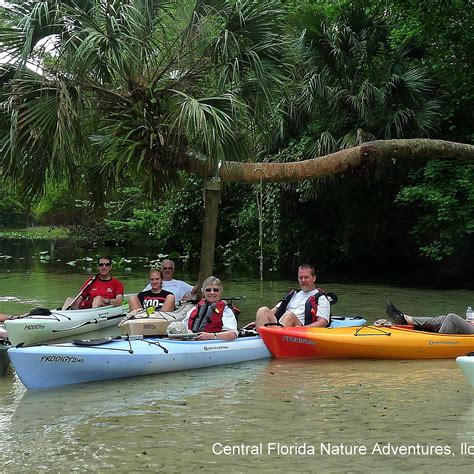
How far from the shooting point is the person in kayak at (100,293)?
1003 centimetres

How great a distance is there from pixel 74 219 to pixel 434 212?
2366 centimetres

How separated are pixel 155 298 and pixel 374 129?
8.04 metres

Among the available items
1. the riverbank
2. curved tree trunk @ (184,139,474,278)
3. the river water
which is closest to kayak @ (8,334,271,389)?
the river water

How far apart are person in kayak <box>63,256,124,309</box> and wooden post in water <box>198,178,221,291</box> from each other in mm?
1361

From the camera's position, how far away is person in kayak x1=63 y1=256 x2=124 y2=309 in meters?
10.0

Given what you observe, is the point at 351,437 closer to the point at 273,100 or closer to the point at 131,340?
the point at 131,340

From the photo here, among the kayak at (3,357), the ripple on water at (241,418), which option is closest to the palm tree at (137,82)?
the kayak at (3,357)

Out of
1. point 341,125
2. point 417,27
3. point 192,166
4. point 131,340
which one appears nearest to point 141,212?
point 341,125

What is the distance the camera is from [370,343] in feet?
26.3

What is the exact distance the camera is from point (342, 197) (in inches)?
717

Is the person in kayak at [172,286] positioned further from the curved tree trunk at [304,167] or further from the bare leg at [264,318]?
the bare leg at [264,318]

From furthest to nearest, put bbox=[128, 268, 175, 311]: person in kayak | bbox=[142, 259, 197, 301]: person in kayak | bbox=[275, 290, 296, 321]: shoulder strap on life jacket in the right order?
bbox=[142, 259, 197, 301]: person in kayak < bbox=[128, 268, 175, 311]: person in kayak < bbox=[275, 290, 296, 321]: shoulder strap on life jacket

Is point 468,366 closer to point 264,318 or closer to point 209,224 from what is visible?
point 264,318

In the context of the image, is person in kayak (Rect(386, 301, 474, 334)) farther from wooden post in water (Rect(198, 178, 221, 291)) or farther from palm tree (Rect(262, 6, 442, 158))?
palm tree (Rect(262, 6, 442, 158))
